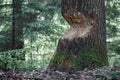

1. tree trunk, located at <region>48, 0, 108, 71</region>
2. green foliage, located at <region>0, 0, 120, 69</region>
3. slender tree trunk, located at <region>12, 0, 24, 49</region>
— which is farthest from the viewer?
slender tree trunk, located at <region>12, 0, 24, 49</region>

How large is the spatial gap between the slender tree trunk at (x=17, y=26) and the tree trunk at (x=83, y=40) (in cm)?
367

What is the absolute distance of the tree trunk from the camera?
641cm

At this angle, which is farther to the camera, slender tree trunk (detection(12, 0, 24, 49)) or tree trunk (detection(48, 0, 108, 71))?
slender tree trunk (detection(12, 0, 24, 49))

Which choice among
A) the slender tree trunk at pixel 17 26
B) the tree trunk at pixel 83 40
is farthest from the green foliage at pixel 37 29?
the tree trunk at pixel 83 40

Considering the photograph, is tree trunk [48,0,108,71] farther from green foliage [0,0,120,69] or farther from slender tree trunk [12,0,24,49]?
slender tree trunk [12,0,24,49]

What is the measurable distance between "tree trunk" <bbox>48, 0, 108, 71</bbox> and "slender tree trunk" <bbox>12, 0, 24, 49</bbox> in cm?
367

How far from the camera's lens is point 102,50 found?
6.59 metres

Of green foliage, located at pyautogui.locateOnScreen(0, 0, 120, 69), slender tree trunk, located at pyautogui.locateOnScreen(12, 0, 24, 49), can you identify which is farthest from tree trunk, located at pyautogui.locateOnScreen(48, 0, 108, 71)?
slender tree trunk, located at pyautogui.locateOnScreen(12, 0, 24, 49)

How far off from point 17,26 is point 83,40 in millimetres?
4961

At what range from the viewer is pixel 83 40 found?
648 cm

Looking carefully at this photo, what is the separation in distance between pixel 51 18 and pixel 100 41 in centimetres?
553

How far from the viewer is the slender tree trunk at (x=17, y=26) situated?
1007 cm

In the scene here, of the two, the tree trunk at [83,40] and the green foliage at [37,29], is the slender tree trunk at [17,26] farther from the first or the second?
the tree trunk at [83,40]

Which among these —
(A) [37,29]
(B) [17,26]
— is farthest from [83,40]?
(B) [17,26]
